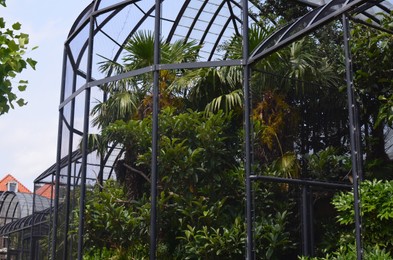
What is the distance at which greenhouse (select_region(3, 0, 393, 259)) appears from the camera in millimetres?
7516

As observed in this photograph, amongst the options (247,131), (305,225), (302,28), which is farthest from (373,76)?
(305,225)

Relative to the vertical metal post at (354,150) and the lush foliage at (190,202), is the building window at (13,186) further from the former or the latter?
the vertical metal post at (354,150)

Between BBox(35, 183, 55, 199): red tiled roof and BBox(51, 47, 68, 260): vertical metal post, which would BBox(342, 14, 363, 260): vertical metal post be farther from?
BBox(35, 183, 55, 199): red tiled roof

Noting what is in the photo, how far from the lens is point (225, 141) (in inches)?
309

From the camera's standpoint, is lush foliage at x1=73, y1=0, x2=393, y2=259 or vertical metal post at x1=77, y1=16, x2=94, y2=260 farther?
vertical metal post at x1=77, y1=16, x2=94, y2=260

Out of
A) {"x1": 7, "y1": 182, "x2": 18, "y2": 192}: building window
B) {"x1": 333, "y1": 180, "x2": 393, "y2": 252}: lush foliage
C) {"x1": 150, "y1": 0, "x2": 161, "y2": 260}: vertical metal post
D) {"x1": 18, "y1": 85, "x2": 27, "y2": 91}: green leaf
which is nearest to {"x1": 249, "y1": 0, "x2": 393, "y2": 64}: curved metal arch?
{"x1": 150, "y1": 0, "x2": 161, "y2": 260}: vertical metal post

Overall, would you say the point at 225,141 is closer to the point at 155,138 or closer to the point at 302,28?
the point at 155,138

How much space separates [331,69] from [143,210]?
294 cm

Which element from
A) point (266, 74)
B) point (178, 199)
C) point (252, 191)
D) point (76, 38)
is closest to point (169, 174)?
point (178, 199)

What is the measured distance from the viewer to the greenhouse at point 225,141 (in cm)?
752

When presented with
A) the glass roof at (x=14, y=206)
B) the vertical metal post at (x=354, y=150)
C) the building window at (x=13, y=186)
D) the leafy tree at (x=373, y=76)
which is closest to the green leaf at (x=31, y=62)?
the vertical metal post at (x=354, y=150)

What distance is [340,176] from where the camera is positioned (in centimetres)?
809

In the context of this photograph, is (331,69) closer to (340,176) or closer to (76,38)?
(340,176)

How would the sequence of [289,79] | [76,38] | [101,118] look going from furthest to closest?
[76,38], [101,118], [289,79]
